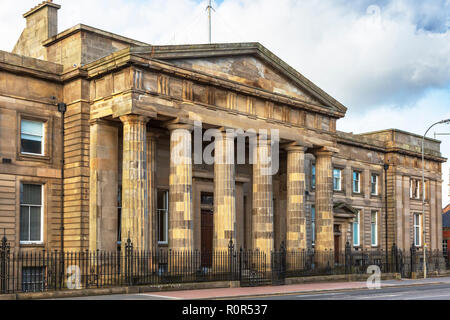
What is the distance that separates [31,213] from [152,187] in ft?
19.4

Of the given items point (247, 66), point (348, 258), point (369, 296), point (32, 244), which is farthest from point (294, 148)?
point (32, 244)

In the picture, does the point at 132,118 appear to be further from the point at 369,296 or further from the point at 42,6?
the point at 369,296

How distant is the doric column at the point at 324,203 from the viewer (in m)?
36.3

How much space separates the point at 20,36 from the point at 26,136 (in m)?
8.08

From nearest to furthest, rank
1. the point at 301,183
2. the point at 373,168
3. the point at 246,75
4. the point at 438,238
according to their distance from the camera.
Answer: the point at 246,75
the point at 301,183
the point at 373,168
the point at 438,238

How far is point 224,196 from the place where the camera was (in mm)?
30250

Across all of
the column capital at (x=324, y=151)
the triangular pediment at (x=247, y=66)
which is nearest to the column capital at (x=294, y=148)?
the column capital at (x=324, y=151)

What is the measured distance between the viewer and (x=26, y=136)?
90.4 ft

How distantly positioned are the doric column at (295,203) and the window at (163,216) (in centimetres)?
697

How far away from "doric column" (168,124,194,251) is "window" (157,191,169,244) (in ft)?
13.7

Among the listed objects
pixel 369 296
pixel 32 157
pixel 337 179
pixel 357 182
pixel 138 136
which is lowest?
pixel 369 296

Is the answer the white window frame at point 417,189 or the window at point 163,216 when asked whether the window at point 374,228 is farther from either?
the window at point 163,216
